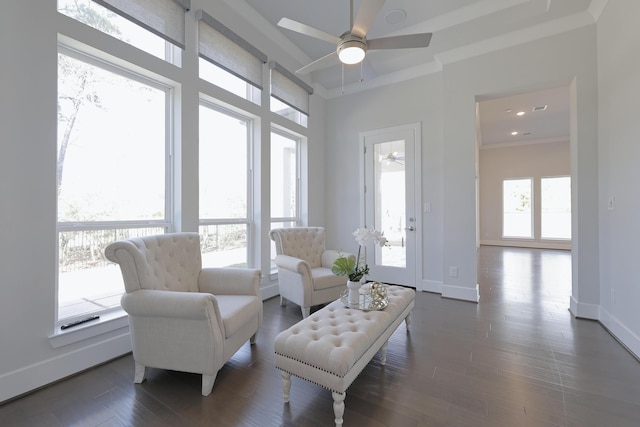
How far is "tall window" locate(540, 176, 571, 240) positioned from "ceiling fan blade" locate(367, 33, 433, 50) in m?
8.97

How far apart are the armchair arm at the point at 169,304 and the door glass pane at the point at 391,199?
10.5 ft

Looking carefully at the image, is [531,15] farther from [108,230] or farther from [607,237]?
[108,230]

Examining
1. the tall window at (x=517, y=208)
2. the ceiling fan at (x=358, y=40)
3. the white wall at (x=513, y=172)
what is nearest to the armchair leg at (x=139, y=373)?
the ceiling fan at (x=358, y=40)

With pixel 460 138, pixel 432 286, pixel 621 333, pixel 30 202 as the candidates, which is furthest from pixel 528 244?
pixel 30 202

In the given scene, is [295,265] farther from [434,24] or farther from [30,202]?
[434,24]

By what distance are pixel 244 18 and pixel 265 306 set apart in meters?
3.49

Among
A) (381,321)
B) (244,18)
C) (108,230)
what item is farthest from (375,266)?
(244,18)

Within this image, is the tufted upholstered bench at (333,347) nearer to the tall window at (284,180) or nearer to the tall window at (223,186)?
the tall window at (223,186)

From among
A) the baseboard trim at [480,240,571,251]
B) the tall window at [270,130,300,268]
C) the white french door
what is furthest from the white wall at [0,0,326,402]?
the baseboard trim at [480,240,571,251]

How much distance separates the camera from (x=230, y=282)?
2.38 meters

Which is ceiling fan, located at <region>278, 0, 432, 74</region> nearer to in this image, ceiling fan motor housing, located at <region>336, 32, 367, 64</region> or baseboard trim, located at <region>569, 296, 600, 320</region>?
ceiling fan motor housing, located at <region>336, 32, 367, 64</region>

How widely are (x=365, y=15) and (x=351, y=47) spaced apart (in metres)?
0.25

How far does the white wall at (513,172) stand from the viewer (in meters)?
8.47

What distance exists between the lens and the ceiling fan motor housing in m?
2.12
